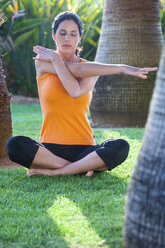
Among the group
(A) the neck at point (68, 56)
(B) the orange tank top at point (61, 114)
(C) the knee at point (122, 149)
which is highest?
(A) the neck at point (68, 56)

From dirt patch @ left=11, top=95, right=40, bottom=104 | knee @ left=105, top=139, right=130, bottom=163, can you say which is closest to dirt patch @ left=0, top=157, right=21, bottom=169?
knee @ left=105, top=139, right=130, bottom=163

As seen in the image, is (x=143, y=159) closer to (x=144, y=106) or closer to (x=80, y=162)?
(x=80, y=162)

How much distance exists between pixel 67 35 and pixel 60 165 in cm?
116

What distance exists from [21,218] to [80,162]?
A: 3.72 feet

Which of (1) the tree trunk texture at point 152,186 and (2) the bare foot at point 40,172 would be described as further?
(2) the bare foot at point 40,172

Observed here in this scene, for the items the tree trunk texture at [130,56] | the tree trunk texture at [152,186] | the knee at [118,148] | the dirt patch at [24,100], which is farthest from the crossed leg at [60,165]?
the dirt patch at [24,100]

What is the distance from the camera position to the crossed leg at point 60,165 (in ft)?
12.2

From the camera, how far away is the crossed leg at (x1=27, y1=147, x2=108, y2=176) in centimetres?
373

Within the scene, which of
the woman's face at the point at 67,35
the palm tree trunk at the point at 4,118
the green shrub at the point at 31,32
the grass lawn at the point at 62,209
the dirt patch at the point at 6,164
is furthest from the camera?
A: the green shrub at the point at 31,32

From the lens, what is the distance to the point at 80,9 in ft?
39.3

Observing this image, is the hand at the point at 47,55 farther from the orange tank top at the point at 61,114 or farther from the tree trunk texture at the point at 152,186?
the tree trunk texture at the point at 152,186

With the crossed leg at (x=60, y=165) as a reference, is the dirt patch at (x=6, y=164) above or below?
below

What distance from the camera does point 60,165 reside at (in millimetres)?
3816

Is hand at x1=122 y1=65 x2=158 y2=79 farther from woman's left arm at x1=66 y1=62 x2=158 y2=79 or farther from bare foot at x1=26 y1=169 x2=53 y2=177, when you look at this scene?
bare foot at x1=26 y1=169 x2=53 y2=177
